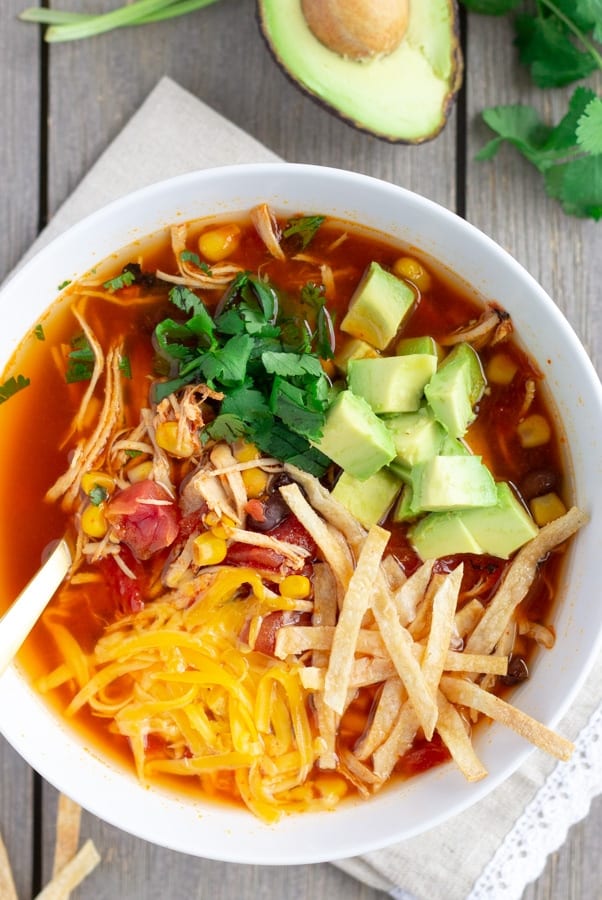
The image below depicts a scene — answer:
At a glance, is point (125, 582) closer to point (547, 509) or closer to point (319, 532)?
point (319, 532)

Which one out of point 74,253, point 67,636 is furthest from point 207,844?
point 74,253

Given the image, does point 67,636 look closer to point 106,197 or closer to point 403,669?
point 403,669

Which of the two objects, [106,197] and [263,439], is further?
[106,197]

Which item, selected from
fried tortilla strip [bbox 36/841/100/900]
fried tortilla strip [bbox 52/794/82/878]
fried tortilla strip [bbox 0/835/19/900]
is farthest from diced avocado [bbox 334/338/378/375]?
fried tortilla strip [bbox 0/835/19/900]

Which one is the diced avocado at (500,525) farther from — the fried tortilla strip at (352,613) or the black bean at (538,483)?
the fried tortilla strip at (352,613)

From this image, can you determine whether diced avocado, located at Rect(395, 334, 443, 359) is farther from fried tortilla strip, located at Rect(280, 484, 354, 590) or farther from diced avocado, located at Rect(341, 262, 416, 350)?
fried tortilla strip, located at Rect(280, 484, 354, 590)

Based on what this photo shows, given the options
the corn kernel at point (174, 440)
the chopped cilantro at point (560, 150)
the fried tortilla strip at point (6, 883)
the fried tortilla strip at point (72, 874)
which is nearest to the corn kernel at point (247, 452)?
the corn kernel at point (174, 440)
